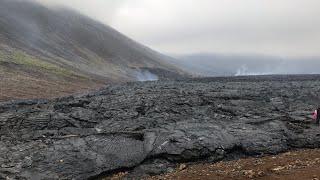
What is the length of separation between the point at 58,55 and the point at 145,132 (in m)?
92.6

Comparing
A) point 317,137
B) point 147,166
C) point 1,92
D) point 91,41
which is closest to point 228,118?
point 317,137

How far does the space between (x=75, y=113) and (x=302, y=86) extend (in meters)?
18.0

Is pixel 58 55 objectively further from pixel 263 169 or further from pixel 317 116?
pixel 263 169

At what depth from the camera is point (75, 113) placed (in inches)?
1075

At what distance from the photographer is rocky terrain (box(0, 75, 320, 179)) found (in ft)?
70.0

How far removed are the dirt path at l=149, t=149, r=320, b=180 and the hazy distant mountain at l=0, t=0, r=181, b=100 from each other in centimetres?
3469

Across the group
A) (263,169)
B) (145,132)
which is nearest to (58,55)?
(145,132)

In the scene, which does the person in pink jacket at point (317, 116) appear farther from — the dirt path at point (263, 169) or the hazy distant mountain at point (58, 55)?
the hazy distant mountain at point (58, 55)

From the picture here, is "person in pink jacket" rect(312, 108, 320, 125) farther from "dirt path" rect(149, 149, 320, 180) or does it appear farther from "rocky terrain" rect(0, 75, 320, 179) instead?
"dirt path" rect(149, 149, 320, 180)

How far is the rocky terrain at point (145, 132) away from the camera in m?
21.3

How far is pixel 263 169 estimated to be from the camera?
1850 centimetres

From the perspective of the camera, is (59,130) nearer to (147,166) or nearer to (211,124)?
(147,166)

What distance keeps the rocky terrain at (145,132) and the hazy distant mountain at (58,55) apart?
25.7 meters

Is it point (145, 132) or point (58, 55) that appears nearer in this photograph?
point (145, 132)
